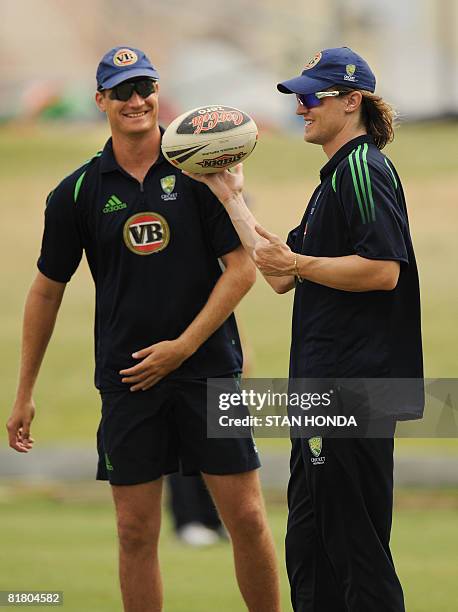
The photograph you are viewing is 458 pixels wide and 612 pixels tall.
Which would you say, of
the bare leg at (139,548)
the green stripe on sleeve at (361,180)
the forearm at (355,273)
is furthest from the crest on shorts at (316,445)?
the bare leg at (139,548)

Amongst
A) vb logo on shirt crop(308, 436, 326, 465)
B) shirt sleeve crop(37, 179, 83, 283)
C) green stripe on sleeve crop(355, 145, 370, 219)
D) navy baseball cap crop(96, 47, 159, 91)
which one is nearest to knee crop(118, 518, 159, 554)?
vb logo on shirt crop(308, 436, 326, 465)

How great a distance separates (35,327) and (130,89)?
1.00 metres

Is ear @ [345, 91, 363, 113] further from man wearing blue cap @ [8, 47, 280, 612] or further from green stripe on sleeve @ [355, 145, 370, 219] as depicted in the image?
man wearing blue cap @ [8, 47, 280, 612]

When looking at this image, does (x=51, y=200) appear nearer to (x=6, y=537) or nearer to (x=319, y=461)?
(x=319, y=461)

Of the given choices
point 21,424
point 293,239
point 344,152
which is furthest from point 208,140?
point 21,424

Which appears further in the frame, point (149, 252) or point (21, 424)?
point (21, 424)

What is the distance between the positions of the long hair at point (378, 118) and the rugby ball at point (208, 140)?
503mm

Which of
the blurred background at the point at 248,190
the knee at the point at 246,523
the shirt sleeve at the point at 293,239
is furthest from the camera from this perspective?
the blurred background at the point at 248,190

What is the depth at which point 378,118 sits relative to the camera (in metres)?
4.27

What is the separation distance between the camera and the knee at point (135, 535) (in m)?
4.70

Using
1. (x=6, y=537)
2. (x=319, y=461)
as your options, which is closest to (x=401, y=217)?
(x=319, y=461)

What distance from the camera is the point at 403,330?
162 inches

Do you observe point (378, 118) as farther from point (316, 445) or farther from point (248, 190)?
Result: point (248, 190)

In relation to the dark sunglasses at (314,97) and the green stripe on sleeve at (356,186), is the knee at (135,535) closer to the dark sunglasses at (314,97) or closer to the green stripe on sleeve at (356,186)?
the green stripe on sleeve at (356,186)
